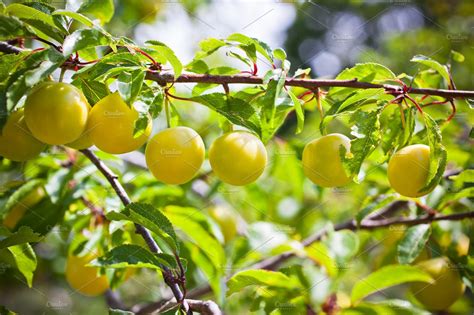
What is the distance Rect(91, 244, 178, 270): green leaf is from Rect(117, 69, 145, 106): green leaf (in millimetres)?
219

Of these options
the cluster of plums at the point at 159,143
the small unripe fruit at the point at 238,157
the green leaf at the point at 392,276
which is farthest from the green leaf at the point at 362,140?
the green leaf at the point at 392,276

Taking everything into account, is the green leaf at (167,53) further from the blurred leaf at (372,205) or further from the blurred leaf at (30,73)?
the blurred leaf at (372,205)

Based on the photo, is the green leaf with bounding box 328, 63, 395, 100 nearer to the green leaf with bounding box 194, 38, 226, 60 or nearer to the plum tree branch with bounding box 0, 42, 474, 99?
the plum tree branch with bounding box 0, 42, 474, 99

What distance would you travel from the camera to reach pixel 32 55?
67 cm

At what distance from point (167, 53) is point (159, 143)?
0.45 feet

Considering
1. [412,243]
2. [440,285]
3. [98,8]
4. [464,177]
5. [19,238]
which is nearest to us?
[19,238]

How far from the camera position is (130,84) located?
0.67m

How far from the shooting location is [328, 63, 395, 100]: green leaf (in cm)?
81

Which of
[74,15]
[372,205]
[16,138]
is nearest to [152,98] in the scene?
[74,15]

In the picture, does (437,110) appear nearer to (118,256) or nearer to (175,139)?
(175,139)

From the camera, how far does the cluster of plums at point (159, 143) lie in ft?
2.27

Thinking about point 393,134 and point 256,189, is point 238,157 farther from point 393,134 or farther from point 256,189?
point 256,189

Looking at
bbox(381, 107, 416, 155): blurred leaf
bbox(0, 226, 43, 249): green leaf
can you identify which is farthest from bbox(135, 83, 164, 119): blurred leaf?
bbox(381, 107, 416, 155): blurred leaf

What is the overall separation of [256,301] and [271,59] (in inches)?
19.7
